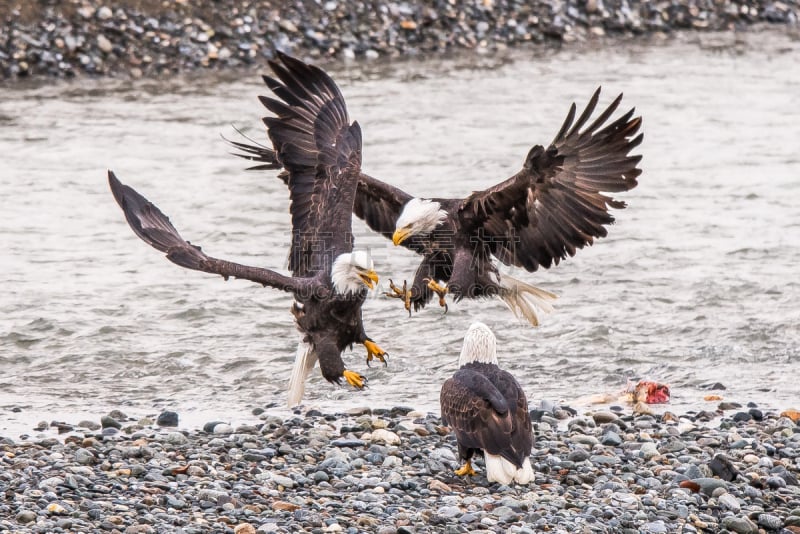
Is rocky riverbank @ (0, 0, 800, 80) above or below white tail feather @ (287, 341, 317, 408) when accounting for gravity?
above

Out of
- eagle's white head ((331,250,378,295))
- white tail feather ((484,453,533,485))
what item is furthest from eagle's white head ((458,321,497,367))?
white tail feather ((484,453,533,485))

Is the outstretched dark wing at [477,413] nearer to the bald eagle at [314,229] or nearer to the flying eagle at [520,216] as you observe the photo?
the bald eagle at [314,229]

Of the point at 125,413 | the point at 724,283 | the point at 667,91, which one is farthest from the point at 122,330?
the point at 667,91

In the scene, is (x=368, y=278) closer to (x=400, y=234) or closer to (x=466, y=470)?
(x=400, y=234)

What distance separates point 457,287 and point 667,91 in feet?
29.9

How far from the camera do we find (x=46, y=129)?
13.8m

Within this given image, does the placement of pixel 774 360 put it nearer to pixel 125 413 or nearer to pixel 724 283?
pixel 724 283

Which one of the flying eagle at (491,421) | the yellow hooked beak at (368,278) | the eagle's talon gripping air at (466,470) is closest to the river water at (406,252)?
the yellow hooked beak at (368,278)

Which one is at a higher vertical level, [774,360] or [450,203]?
[450,203]

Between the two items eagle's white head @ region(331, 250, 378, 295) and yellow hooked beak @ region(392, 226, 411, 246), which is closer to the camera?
eagle's white head @ region(331, 250, 378, 295)

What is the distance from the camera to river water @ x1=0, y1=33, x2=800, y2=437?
770 centimetres

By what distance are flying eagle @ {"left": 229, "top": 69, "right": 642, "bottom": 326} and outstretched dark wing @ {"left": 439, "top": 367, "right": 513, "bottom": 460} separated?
118cm

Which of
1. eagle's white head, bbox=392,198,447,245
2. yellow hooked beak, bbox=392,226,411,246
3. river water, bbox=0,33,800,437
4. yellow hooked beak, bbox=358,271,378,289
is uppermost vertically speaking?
eagle's white head, bbox=392,198,447,245

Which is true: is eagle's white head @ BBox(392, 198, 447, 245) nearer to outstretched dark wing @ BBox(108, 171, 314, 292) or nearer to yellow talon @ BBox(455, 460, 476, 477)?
outstretched dark wing @ BBox(108, 171, 314, 292)
